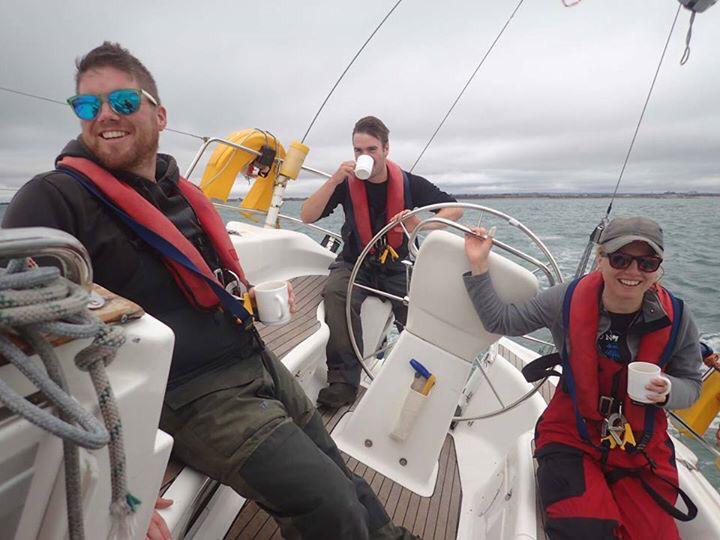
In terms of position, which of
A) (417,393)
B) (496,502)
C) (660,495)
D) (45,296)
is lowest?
(496,502)

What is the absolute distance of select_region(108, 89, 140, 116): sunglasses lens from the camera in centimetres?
113

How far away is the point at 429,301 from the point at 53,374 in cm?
144

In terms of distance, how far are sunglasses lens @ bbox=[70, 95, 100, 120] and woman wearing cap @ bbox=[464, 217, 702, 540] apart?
4.50 feet

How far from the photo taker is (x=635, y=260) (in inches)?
51.4

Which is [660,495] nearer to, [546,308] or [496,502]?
[496,502]

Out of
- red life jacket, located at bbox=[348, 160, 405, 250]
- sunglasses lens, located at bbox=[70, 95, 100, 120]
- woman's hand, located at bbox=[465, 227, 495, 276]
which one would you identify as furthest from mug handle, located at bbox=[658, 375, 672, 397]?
sunglasses lens, located at bbox=[70, 95, 100, 120]

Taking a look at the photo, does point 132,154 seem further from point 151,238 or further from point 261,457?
point 261,457

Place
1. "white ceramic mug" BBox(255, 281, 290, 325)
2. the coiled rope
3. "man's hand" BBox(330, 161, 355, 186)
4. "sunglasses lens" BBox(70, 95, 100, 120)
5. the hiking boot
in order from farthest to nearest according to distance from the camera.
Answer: "man's hand" BBox(330, 161, 355, 186)
the hiking boot
"white ceramic mug" BBox(255, 281, 290, 325)
"sunglasses lens" BBox(70, 95, 100, 120)
the coiled rope

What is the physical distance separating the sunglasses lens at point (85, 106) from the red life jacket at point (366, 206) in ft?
5.25

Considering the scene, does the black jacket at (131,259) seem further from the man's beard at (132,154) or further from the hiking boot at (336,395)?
the hiking boot at (336,395)

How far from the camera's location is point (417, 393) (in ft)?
5.90

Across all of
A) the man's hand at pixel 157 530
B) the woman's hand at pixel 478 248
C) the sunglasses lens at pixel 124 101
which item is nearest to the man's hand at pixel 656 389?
the woman's hand at pixel 478 248

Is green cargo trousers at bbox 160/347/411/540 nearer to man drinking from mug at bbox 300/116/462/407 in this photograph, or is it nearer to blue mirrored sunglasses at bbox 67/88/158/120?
blue mirrored sunglasses at bbox 67/88/158/120

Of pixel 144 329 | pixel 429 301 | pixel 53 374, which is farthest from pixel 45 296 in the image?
pixel 429 301
